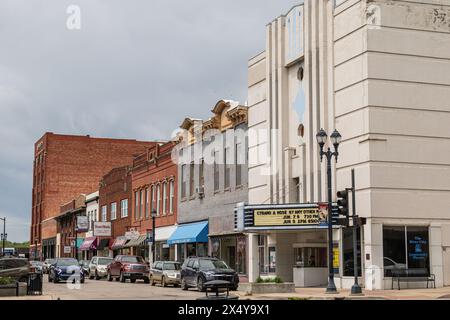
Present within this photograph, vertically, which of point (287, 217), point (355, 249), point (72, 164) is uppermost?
point (72, 164)

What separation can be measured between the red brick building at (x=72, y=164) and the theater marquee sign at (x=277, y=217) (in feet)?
245

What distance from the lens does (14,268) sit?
115ft

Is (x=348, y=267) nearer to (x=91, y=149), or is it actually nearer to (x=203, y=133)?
(x=203, y=133)

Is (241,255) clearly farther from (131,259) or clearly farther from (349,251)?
(349,251)

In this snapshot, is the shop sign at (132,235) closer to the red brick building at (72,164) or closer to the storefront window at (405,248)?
the storefront window at (405,248)

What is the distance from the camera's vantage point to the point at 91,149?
4390 inches

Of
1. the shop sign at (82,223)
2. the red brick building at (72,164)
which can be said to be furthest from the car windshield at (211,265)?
the red brick building at (72,164)

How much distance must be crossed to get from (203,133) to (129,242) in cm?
1732

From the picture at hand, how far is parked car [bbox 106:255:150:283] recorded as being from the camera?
45406 millimetres

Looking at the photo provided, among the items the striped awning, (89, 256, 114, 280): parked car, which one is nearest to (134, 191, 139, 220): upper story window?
the striped awning

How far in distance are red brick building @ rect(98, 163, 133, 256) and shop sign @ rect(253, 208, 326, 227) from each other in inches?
1226

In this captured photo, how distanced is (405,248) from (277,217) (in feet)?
21.6

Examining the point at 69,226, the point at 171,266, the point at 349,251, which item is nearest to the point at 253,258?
the point at 171,266

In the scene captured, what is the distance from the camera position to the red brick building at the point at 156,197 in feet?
188
